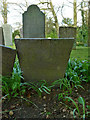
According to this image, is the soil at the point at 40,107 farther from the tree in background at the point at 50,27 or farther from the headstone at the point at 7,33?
the tree in background at the point at 50,27

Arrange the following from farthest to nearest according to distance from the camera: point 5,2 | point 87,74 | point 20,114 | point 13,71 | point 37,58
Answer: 1. point 5,2
2. point 87,74
3. point 13,71
4. point 37,58
5. point 20,114

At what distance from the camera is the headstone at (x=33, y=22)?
2.60 metres

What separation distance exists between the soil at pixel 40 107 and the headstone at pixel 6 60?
1.56ft

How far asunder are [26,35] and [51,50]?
1142 mm

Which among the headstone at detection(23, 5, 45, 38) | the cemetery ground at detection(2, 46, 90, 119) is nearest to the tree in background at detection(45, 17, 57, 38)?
the headstone at detection(23, 5, 45, 38)

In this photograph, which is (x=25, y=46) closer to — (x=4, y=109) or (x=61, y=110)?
(x=4, y=109)

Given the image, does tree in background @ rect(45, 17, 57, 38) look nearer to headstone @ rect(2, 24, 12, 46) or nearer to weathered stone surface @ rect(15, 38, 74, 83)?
headstone @ rect(2, 24, 12, 46)

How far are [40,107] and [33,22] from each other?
1.78m

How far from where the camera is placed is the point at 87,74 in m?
2.32

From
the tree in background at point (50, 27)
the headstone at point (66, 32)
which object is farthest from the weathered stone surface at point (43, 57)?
the tree in background at point (50, 27)

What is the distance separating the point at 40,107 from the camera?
5.07ft

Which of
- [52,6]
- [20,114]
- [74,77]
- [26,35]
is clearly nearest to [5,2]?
[52,6]

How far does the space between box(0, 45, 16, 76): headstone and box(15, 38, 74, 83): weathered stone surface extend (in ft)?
0.43

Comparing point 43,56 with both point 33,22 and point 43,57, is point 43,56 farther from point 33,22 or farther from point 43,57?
point 33,22
